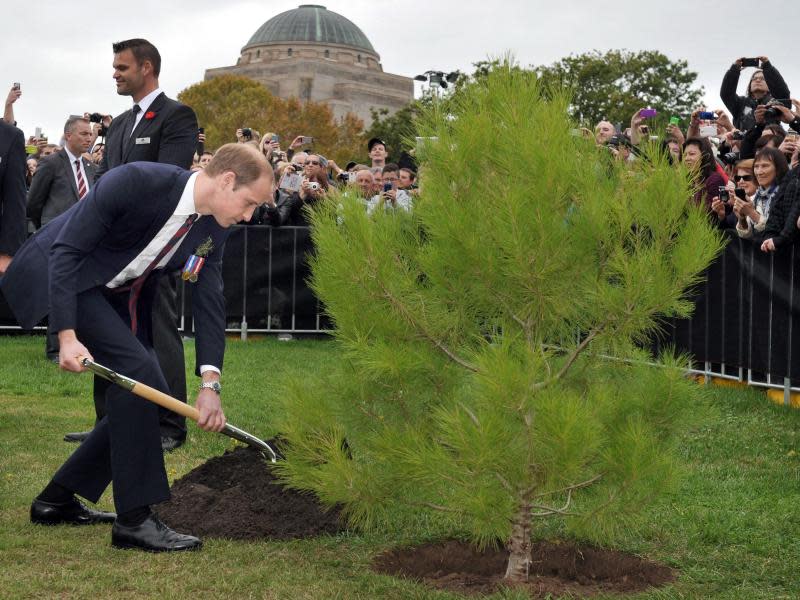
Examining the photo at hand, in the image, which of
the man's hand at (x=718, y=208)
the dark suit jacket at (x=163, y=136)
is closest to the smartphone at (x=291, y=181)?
the man's hand at (x=718, y=208)

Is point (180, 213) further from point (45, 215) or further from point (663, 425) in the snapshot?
point (45, 215)

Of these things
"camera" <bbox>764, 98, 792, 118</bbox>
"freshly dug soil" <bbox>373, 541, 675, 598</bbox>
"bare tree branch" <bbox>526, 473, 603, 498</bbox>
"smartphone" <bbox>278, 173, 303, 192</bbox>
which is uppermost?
"camera" <bbox>764, 98, 792, 118</bbox>

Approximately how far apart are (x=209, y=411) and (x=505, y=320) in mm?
1346

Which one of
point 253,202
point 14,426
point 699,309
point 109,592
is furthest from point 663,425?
point 699,309

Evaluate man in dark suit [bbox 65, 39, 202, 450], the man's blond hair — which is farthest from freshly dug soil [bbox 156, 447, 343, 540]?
the man's blond hair

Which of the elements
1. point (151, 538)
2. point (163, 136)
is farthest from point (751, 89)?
point (151, 538)

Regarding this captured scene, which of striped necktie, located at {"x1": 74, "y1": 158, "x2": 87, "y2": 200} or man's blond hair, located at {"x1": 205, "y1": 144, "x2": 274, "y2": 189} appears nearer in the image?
man's blond hair, located at {"x1": 205, "y1": 144, "x2": 274, "y2": 189}

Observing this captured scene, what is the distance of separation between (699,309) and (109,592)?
7.48 metres

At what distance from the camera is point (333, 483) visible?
15.2 feet

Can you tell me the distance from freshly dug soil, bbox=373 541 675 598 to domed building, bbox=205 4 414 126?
8838 centimetres

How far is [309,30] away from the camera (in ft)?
385

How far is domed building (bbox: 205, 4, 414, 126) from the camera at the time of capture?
9744 cm

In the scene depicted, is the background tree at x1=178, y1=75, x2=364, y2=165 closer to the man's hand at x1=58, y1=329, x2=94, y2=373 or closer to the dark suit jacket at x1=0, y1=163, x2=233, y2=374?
the dark suit jacket at x1=0, y1=163, x2=233, y2=374

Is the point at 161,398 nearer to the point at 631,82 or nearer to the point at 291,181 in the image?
the point at 291,181
